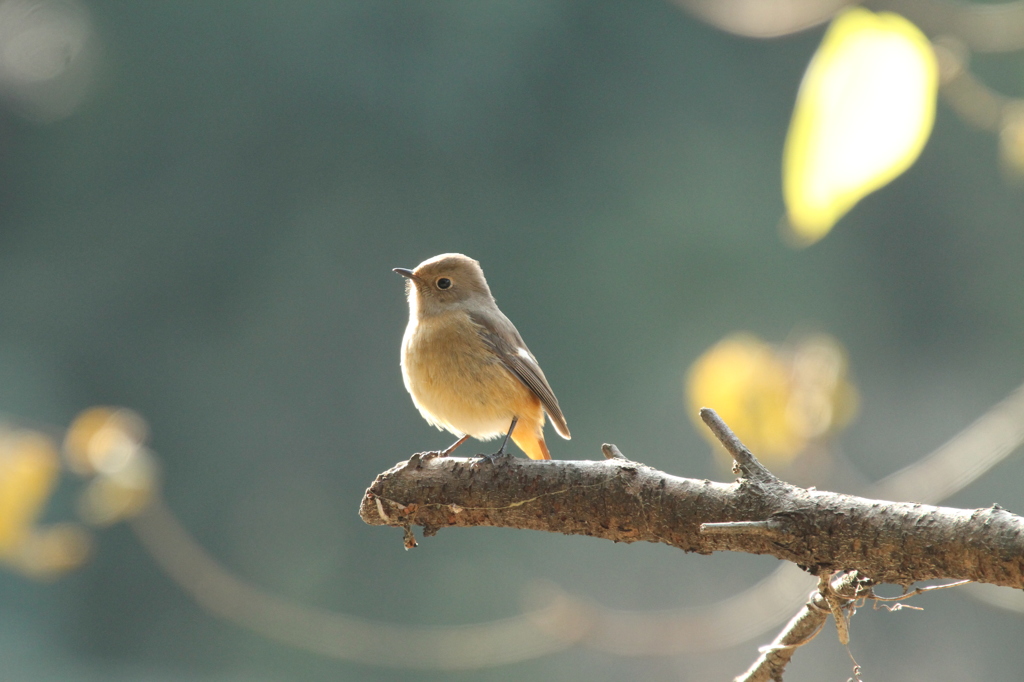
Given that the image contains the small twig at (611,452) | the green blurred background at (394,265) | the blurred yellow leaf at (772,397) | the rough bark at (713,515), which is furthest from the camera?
the green blurred background at (394,265)

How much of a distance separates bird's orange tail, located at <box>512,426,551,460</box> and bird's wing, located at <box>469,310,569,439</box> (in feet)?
0.28

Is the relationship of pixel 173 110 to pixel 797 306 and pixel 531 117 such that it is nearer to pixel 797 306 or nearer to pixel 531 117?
pixel 531 117

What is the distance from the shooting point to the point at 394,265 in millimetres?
7031

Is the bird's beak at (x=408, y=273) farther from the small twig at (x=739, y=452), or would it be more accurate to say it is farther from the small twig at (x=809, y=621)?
the small twig at (x=809, y=621)

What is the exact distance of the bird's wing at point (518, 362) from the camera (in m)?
1.97

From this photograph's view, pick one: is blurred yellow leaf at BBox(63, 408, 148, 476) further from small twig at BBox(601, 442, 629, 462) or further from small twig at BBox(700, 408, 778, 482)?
small twig at BBox(700, 408, 778, 482)

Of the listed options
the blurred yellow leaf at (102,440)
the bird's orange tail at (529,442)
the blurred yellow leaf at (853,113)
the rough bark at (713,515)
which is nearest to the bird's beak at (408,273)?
the bird's orange tail at (529,442)

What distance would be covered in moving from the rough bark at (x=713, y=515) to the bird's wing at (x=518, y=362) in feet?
2.04

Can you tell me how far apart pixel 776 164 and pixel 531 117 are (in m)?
2.13

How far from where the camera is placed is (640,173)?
24.2 ft

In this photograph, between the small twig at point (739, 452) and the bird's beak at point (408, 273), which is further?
the bird's beak at point (408, 273)

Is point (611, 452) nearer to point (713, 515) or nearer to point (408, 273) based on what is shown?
point (713, 515)

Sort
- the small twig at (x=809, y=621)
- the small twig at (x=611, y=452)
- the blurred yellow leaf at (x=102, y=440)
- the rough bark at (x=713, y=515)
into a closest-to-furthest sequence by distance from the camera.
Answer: the rough bark at (x=713, y=515)
the small twig at (x=809, y=621)
the small twig at (x=611, y=452)
the blurred yellow leaf at (x=102, y=440)

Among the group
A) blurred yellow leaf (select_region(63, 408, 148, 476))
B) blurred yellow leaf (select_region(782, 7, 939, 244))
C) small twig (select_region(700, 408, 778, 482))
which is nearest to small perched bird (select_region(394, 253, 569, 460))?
small twig (select_region(700, 408, 778, 482))
